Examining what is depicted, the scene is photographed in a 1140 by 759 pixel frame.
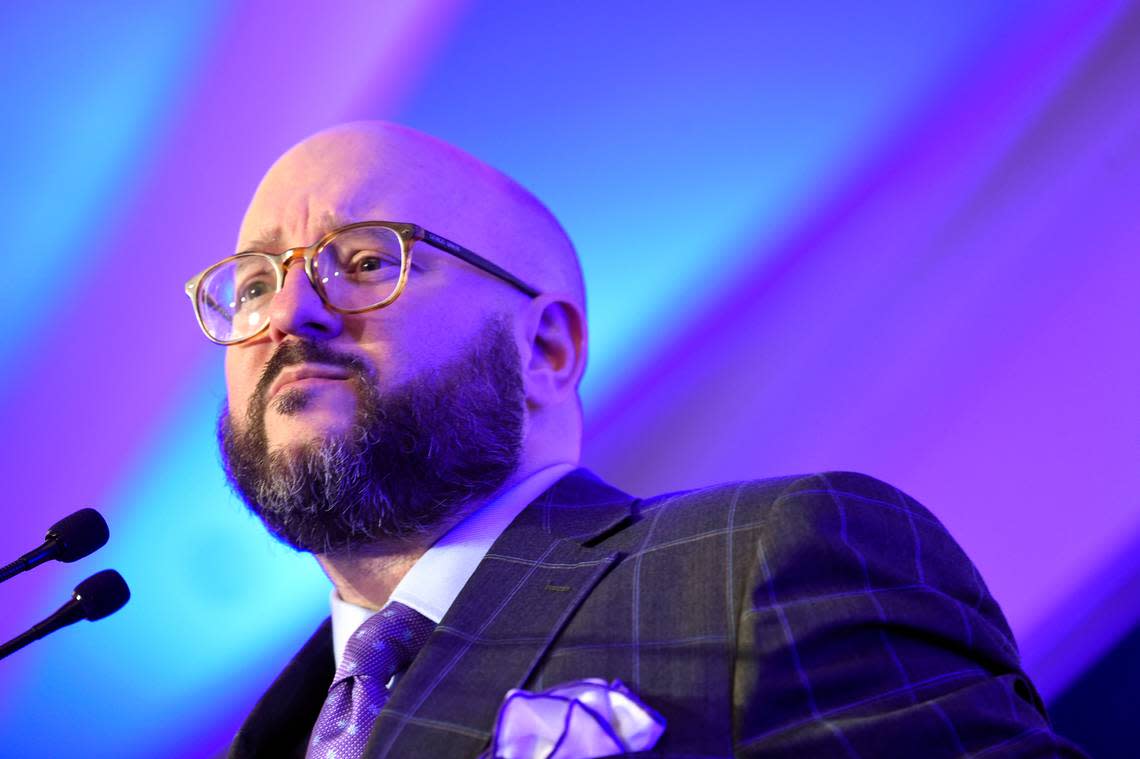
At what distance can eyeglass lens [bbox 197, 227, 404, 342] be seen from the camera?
161cm

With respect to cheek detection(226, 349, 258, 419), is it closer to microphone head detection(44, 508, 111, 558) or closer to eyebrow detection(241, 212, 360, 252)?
eyebrow detection(241, 212, 360, 252)

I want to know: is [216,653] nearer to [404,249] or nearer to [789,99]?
[404,249]

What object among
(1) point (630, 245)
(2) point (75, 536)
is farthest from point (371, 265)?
(1) point (630, 245)

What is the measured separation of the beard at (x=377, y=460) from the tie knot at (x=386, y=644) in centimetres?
18

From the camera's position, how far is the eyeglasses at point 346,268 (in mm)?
1604

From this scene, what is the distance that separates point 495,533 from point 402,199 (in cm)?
59

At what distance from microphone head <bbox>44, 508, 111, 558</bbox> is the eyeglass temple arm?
2.11ft

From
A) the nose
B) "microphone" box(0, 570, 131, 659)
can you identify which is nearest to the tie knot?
"microphone" box(0, 570, 131, 659)

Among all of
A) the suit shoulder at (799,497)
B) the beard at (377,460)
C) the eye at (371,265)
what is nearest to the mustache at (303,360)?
the beard at (377,460)

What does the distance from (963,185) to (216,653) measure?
1.81m

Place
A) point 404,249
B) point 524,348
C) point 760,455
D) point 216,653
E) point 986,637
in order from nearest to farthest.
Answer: point 986,637, point 404,249, point 524,348, point 760,455, point 216,653

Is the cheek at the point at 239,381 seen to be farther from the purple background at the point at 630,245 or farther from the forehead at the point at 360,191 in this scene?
the purple background at the point at 630,245

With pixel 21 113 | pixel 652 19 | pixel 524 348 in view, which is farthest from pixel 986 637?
pixel 21 113

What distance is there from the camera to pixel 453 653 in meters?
1.23
